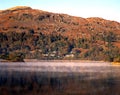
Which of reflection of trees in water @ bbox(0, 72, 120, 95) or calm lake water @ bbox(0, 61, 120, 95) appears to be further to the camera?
calm lake water @ bbox(0, 61, 120, 95)

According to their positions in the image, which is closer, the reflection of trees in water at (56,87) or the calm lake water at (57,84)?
the reflection of trees in water at (56,87)

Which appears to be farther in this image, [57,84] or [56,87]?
[57,84]

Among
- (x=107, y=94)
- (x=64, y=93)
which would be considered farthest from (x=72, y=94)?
(x=107, y=94)

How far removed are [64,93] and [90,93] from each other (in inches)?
133

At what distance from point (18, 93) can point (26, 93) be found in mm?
1034

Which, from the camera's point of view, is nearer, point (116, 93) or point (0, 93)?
point (0, 93)

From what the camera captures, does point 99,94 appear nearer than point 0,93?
No

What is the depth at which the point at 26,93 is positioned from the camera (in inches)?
1758

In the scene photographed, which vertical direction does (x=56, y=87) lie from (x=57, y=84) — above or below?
above

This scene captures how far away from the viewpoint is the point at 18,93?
44.2m

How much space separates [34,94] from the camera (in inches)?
1740

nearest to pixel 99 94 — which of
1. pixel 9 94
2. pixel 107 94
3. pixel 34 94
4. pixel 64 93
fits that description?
pixel 107 94

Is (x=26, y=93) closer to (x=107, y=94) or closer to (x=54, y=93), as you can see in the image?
(x=54, y=93)

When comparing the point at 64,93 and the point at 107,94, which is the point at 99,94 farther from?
the point at 64,93
